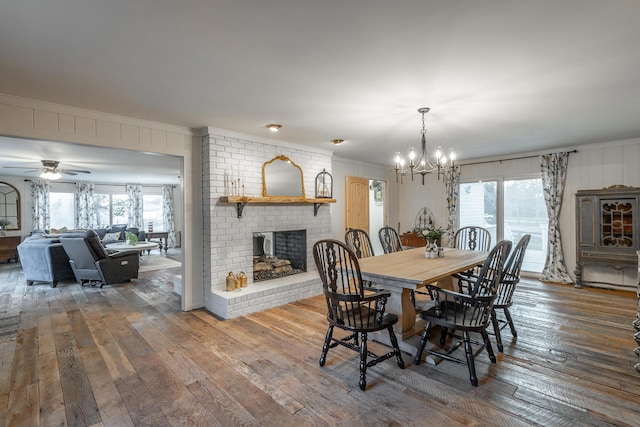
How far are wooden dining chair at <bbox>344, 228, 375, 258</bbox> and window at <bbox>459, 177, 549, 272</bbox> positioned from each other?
3442 mm

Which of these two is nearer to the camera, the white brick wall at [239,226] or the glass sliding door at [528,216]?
the white brick wall at [239,226]

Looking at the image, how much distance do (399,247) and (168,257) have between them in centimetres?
704

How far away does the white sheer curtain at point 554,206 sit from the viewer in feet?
17.9

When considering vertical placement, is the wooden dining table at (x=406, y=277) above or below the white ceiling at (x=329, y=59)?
below

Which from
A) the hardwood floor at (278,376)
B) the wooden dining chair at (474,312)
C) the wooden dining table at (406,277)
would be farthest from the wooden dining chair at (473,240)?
the wooden dining chair at (474,312)

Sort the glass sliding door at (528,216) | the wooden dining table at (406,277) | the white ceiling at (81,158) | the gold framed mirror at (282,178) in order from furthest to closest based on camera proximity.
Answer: the glass sliding door at (528,216), the white ceiling at (81,158), the gold framed mirror at (282,178), the wooden dining table at (406,277)

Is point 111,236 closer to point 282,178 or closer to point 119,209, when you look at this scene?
point 119,209

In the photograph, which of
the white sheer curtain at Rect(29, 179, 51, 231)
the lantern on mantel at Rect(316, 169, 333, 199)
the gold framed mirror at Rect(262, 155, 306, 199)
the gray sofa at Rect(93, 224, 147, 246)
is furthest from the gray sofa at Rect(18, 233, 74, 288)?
the lantern on mantel at Rect(316, 169, 333, 199)

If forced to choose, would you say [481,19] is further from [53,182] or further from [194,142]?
[53,182]

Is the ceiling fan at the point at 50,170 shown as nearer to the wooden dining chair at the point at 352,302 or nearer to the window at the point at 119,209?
the window at the point at 119,209

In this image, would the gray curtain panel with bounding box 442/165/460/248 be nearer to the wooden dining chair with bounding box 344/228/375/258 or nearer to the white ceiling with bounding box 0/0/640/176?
the white ceiling with bounding box 0/0/640/176

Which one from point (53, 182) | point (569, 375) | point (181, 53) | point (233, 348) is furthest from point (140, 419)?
point (53, 182)

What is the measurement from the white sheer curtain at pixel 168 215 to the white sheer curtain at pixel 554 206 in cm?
1096

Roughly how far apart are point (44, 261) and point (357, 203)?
5.90m
